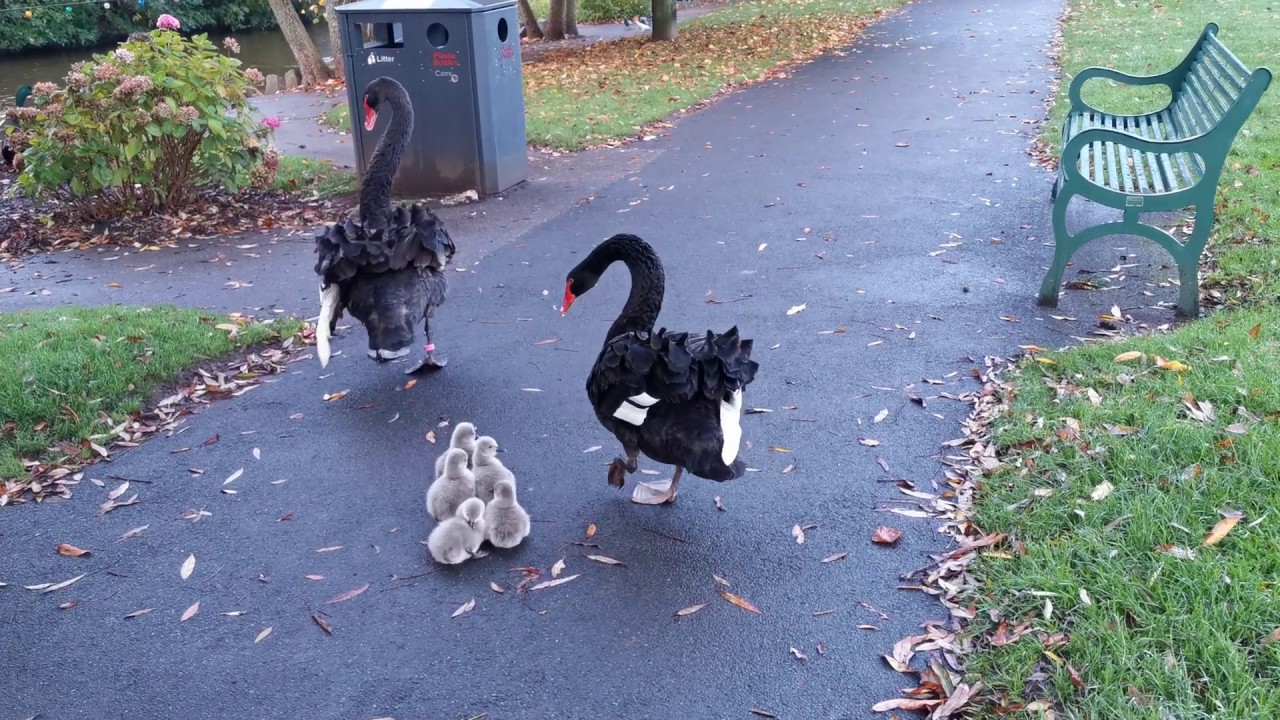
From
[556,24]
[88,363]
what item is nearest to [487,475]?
[88,363]

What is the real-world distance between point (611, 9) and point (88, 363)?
72.1ft

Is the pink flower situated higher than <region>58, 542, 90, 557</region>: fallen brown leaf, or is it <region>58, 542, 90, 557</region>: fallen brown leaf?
the pink flower

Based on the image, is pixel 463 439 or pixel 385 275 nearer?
pixel 463 439

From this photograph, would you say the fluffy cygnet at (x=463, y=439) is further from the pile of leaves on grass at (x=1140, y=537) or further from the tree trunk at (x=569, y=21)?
the tree trunk at (x=569, y=21)

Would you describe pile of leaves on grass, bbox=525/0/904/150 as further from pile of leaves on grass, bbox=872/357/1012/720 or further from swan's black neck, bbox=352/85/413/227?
pile of leaves on grass, bbox=872/357/1012/720

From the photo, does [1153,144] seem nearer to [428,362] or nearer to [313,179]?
[428,362]

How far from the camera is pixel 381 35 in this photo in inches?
345

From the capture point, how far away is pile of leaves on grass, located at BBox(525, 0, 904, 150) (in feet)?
38.7

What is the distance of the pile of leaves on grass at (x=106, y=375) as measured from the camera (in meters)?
4.87

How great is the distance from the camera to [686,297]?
656 centimetres

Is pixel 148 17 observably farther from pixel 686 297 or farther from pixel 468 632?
pixel 468 632

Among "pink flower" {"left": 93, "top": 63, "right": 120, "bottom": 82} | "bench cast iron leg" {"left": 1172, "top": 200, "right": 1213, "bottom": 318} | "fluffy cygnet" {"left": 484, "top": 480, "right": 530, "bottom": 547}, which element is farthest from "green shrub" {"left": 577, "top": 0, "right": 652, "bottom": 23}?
"fluffy cygnet" {"left": 484, "top": 480, "right": 530, "bottom": 547}

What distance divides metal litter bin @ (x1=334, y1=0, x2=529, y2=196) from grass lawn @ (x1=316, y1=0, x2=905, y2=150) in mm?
1984

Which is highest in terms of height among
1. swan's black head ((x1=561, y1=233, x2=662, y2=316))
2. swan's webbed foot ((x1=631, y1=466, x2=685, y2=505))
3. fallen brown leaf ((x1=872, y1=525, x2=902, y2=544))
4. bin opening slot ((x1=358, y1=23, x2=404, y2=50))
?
bin opening slot ((x1=358, y1=23, x2=404, y2=50))
